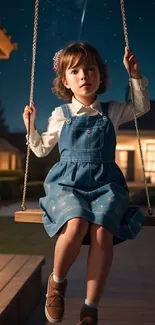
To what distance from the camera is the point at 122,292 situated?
432cm

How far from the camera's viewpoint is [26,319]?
3754mm

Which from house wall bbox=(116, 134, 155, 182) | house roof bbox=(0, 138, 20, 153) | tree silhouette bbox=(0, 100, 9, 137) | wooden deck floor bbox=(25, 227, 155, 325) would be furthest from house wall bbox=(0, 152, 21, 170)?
wooden deck floor bbox=(25, 227, 155, 325)

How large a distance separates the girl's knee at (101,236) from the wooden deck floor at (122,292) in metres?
1.66

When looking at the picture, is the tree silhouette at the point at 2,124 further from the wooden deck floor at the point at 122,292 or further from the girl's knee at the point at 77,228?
the girl's knee at the point at 77,228

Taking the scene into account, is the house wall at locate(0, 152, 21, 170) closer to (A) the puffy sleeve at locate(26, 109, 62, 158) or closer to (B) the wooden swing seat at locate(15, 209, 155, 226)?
(A) the puffy sleeve at locate(26, 109, 62, 158)

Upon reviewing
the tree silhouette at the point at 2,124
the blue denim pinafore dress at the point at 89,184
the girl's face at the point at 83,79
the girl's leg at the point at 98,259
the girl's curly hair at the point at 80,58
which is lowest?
the girl's leg at the point at 98,259

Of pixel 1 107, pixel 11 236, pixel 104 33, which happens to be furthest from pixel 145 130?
pixel 1 107

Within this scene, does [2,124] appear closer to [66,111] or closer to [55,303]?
[66,111]

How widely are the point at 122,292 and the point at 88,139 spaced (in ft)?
7.37

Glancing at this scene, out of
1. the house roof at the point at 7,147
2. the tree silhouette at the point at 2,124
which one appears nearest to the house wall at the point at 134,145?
Answer: the house roof at the point at 7,147

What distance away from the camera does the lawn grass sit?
6152 millimetres

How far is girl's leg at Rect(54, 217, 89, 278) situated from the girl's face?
630mm

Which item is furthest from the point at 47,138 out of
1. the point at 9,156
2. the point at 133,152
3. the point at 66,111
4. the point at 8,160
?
the point at 9,156

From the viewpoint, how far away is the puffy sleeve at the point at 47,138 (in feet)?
8.48
